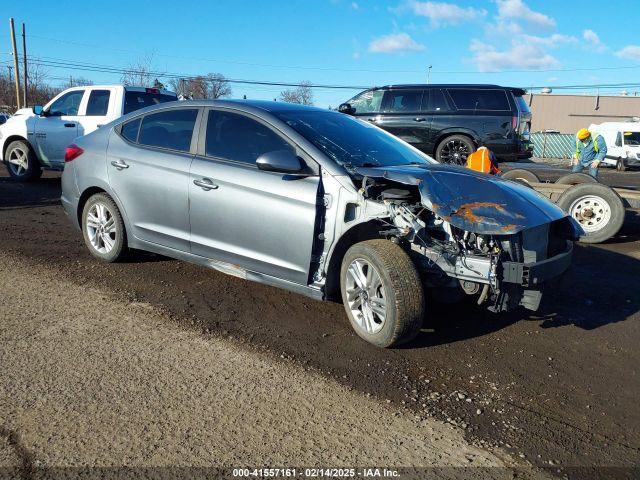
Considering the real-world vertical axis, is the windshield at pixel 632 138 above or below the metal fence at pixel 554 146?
above

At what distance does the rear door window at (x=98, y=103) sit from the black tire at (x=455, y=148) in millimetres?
6778

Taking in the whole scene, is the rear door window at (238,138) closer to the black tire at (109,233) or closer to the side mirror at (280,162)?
the side mirror at (280,162)

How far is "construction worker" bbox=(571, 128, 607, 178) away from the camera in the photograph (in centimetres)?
1173

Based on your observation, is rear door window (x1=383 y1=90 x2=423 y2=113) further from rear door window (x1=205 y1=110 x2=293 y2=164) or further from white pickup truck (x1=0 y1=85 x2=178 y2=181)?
rear door window (x1=205 y1=110 x2=293 y2=164)

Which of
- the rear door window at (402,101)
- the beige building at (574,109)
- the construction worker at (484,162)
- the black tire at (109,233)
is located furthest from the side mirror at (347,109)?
the beige building at (574,109)

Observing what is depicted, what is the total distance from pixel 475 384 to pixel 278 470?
4.95 ft

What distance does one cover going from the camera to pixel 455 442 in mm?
2984

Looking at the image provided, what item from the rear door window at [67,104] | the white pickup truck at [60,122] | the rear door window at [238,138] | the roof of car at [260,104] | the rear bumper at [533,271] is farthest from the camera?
the rear door window at [67,104]

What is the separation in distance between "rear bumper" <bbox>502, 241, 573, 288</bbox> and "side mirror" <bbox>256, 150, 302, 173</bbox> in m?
1.62

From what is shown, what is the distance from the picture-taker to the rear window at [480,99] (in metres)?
12.1

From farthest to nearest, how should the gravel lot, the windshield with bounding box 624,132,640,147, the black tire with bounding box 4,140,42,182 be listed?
the windshield with bounding box 624,132,640,147 < the black tire with bounding box 4,140,42,182 < the gravel lot

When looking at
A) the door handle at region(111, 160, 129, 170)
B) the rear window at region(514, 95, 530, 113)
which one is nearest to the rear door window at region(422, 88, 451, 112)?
the rear window at region(514, 95, 530, 113)

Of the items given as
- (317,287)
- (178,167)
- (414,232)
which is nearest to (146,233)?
(178,167)

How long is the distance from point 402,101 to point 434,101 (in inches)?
29.2
